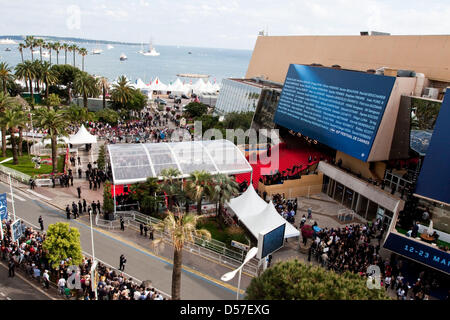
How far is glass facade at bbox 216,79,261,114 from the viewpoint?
47875 millimetres

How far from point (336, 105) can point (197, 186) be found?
15.3m

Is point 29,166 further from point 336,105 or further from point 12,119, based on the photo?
point 336,105

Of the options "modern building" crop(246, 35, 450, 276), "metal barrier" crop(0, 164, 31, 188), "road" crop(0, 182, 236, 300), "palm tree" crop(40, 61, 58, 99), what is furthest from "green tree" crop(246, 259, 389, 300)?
"palm tree" crop(40, 61, 58, 99)

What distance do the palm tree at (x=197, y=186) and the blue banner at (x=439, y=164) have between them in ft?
45.9

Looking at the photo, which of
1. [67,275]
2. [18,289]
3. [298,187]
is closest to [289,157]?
[298,187]

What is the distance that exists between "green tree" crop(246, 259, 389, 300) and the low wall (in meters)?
18.4

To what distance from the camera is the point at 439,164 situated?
22734mm

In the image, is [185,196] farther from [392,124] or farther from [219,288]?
[392,124]

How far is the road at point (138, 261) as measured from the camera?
18583 millimetres

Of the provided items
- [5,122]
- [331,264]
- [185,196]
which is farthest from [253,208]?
[5,122]

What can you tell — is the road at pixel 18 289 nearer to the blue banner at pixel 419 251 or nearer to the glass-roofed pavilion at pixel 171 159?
the glass-roofed pavilion at pixel 171 159

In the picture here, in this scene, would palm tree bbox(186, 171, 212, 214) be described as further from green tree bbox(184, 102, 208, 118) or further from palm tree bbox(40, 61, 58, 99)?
palm tree bbox(40, 61, 58, 99)

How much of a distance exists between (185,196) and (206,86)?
62.6m
